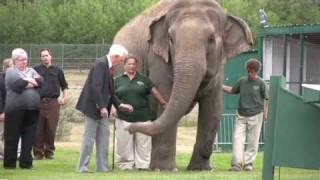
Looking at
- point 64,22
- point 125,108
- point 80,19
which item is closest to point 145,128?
point 125,108

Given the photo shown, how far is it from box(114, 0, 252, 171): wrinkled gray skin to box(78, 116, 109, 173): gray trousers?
0.81 m

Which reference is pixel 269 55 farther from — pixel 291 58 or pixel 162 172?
pixel 162 172

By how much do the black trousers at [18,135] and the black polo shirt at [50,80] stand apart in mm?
2460

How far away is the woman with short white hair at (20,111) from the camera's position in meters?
13.6

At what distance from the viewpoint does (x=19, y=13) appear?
62.7 metres

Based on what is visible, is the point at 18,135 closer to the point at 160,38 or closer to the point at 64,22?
the point at 160,38

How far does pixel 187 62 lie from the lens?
12.4m

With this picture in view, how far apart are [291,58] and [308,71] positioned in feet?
2.30

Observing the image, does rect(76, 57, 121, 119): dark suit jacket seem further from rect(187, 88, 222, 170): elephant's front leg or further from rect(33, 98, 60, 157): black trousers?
rect(33, 98, 60, 157): black trousers

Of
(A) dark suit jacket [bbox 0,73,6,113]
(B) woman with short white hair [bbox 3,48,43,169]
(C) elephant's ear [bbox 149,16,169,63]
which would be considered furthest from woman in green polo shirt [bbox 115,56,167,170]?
(A) dark suit jacket [bbox 0,73,6,113]

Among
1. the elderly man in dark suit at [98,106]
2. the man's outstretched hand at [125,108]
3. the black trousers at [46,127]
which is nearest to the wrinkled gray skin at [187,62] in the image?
the man's outstretched hand at [125,108]

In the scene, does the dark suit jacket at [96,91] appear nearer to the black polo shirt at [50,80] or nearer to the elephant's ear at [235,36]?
the elephant's ear at [235,36]

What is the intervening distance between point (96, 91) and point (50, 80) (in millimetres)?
3786

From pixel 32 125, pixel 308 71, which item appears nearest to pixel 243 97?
pixel 32 125
